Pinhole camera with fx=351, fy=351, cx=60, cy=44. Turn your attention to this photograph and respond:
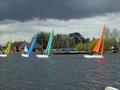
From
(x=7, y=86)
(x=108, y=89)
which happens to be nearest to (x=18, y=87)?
(x=7, y=86)

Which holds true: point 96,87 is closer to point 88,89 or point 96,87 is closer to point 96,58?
point 88,89

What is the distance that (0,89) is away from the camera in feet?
112

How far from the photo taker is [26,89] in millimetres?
34531

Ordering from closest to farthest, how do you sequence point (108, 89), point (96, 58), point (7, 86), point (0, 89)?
point (108, 89), point (0, 89), point (7, 86), point (96, 58)

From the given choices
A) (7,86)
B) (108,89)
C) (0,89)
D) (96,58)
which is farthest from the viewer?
(96,58)

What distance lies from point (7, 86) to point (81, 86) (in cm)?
774

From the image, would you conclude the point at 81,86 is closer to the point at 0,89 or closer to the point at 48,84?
the point at 48,84

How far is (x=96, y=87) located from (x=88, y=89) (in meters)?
1.77

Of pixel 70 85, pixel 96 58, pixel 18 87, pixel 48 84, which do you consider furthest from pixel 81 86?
pixel 96 58

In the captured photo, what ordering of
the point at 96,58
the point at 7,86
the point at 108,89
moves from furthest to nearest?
the point at 96,58 → the point at 7,86 → the point at 108,89

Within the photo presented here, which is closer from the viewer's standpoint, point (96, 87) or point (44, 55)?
point (96, 87)

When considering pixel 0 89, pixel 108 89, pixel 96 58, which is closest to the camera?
pixel 108 89

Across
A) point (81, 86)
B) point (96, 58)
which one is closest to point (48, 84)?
point (81, 86)

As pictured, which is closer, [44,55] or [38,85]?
[38,85]
